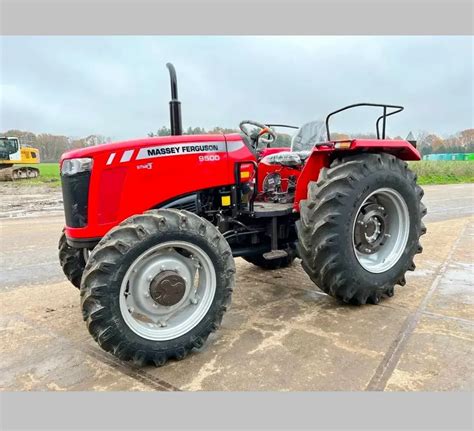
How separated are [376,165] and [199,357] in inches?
83.7

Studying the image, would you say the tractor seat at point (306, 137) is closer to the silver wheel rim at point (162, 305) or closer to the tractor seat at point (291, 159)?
the tractor seat at point (291, 159)

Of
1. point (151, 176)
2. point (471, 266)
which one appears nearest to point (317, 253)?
point (151, 176)

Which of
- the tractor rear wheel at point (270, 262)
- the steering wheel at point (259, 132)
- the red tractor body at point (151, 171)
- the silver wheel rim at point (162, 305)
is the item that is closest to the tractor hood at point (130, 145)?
the red tractor body at point (151, 171)

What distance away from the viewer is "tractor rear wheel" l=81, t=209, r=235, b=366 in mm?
2473

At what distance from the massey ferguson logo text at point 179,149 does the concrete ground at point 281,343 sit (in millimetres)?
1391

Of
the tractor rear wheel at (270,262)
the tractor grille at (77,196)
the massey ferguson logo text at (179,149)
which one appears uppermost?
the massey ferguson logo text at (179,149)

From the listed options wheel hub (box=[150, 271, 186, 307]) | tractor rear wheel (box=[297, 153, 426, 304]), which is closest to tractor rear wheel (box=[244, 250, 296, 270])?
tractor rear wheel (box=[297, 153, 426, 304])

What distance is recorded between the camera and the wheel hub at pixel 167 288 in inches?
106

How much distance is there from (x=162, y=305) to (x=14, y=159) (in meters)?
24.7

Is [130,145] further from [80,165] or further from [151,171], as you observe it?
[80,165]

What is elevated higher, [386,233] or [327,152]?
[327,152]

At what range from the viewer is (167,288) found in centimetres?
271

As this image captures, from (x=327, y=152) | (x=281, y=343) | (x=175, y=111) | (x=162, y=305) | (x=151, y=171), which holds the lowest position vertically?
(x=281, y=343)

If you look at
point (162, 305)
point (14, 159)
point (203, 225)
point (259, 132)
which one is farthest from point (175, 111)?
point (14, 159)
